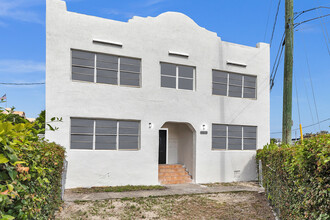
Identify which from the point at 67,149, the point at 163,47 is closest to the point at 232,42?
the point at 163,47

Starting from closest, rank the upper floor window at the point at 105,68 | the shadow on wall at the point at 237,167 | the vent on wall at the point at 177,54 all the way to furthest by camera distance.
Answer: the upper floor window at the point at 105,68, the vent on wall at the point at 177,54, the shadow on wall at the point at 237,167

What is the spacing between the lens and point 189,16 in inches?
540

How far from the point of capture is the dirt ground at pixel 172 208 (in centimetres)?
757

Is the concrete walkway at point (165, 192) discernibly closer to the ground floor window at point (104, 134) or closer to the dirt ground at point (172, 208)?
the dirt ground at point (172, 208)

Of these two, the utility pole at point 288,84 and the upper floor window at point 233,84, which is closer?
the utility pole at point 288,84

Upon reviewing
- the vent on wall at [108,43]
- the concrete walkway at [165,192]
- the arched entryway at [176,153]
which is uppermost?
the vent on wall at [108,43]

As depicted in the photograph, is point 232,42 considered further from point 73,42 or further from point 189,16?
point 73,42

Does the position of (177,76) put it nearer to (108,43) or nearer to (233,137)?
(108,43)

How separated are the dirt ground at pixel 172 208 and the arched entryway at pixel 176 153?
3264 mm

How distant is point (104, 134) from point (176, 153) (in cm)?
488

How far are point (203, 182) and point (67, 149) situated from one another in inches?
268

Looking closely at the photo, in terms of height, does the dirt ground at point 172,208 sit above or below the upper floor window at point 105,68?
below

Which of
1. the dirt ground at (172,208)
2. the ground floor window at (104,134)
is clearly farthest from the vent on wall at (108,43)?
the dirt ground at (172,208)

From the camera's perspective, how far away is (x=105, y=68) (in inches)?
468
